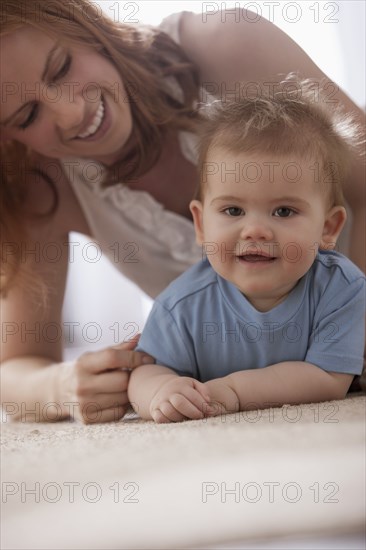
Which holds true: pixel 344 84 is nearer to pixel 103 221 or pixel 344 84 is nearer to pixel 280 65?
pixel 280 65

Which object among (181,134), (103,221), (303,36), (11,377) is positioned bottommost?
(11,377)

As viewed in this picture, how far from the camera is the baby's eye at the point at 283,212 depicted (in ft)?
2.95

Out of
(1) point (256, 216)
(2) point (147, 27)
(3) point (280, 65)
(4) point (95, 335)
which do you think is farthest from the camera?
(4) point (95, 335)

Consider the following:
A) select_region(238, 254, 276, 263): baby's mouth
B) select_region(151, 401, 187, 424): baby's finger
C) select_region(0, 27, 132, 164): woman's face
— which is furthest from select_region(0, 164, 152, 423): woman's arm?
select_region(238, 254, 276, 263): baby's mouth

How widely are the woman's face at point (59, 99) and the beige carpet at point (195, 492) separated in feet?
1.72

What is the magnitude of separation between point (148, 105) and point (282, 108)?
0.31 metres

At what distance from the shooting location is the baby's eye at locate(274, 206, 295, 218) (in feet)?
2.95

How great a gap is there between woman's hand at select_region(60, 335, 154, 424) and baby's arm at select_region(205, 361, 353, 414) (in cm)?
14

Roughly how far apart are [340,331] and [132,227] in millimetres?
455

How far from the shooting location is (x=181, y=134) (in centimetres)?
116

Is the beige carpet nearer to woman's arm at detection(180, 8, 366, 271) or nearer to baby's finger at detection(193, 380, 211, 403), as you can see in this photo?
baby's finger at detection(193, 380, 211, 403)

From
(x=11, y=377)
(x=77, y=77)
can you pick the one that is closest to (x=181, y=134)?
(x=77, y=77)

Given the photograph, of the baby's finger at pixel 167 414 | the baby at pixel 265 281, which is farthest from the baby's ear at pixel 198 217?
the baby's finger at pixel 167 414

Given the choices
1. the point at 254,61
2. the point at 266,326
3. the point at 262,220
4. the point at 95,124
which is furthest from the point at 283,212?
the point at 95,124
